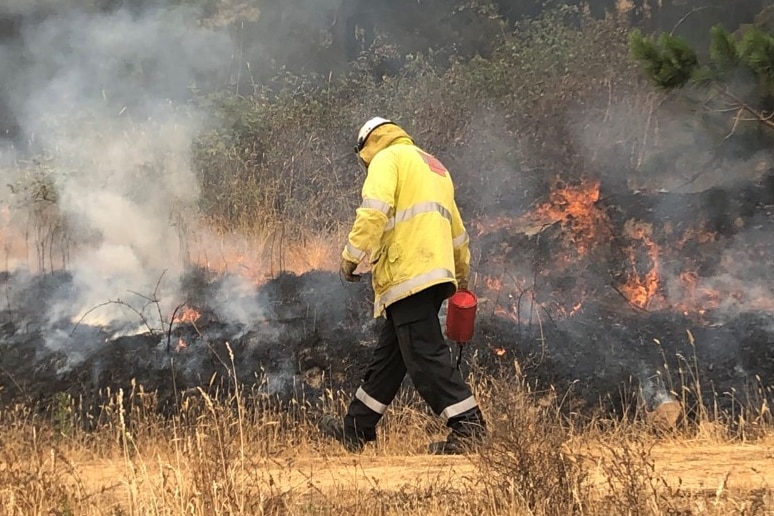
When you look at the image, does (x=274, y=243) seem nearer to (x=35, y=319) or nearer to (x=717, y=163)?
(x=35, y=319)

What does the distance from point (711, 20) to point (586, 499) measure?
657 centimetres

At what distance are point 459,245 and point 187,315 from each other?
315 centimetres

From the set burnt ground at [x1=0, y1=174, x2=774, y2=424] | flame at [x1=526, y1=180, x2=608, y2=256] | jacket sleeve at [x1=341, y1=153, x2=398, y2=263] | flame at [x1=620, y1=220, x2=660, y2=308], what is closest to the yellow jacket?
jacket sleeve at [x1=341, y1=153, x2=398, y2=263]

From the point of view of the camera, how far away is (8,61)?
887 cm

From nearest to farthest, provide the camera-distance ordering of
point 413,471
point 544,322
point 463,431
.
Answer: point 413,471 < point 463,431 < point 544,322

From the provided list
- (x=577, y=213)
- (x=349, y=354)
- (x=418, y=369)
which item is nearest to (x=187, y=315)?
(x=349, y=354)

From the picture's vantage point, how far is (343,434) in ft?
14.9

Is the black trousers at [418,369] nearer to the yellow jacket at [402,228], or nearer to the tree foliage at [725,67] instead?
the yellow jacket at [402,228]

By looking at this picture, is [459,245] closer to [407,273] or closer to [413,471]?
[407,273]

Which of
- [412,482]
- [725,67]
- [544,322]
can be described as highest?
[725,67]

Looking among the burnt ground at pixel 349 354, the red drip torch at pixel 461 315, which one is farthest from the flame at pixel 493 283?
the red drip torch at pixel 461 315

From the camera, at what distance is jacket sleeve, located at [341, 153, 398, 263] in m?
4.09

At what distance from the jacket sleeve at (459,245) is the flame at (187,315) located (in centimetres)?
293

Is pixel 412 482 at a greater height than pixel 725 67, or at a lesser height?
lesser
